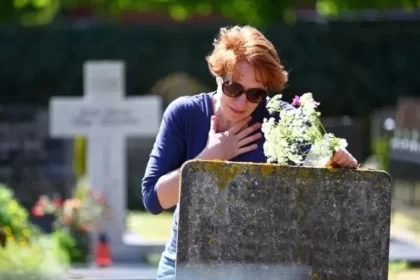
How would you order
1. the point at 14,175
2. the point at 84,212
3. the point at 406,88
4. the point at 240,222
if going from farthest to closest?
the point at 406,88 < the point at 14,175 < the point at 84,212 < the point at 240,222

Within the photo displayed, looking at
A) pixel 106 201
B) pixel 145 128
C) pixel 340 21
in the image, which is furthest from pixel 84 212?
pixel 340 21

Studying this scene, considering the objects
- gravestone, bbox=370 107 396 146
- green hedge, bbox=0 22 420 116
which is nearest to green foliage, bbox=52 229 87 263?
gravestone, bbox=370 107 396 146

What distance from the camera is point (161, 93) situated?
848 inches

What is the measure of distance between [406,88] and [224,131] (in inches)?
779

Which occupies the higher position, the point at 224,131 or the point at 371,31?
the point at 371,31

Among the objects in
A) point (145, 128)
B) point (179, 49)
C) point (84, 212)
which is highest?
point (179, 49)

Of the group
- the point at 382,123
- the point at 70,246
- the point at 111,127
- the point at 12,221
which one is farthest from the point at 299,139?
Answer: the point at 382,123

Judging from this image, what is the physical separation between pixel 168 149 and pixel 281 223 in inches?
25.9

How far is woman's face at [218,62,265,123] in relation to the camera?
4.03 meters

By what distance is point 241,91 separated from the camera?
159 inches

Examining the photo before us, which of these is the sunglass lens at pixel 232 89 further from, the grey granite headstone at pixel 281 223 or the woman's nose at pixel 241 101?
the grey granite headstone at pixel 281 223

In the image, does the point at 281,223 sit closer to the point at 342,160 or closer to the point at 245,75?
the point at 342,160

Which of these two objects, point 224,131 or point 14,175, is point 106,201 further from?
point 224,131

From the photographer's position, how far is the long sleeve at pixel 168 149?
13.3 feet
